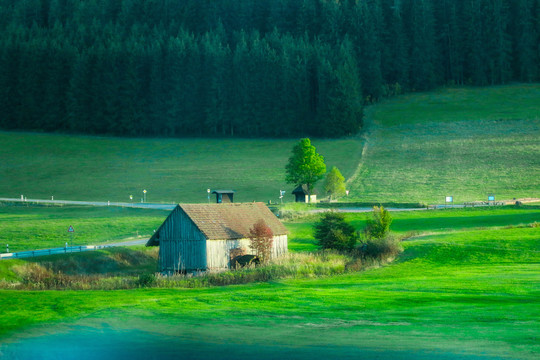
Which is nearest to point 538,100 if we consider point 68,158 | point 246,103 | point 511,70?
point 511,70

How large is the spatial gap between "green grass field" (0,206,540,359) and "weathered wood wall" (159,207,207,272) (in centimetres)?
980

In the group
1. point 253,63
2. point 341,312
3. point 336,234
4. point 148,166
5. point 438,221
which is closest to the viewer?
point 341,312

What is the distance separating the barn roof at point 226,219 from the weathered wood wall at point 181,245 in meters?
0.47

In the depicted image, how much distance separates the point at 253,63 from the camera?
126 metres

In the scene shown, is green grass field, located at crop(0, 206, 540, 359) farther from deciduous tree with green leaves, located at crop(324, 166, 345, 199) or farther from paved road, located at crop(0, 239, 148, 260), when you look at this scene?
deciduous tree with green leaves, located at crop(324, 166, 345, 199)

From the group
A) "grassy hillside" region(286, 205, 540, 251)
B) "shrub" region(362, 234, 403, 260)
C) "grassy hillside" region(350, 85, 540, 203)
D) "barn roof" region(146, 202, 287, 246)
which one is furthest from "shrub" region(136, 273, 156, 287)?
"grassy hillside" region(350, 85, 540, 203)

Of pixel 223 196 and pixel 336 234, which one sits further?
pixel 223 196

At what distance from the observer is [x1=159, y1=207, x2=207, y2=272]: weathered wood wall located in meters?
42.2

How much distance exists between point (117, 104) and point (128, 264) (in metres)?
85.9

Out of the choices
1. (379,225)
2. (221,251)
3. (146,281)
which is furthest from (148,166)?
(146,281)

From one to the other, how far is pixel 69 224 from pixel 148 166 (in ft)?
130

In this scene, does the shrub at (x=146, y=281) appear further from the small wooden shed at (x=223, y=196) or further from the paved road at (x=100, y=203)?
the small wooden shed at (x=223, y=196)

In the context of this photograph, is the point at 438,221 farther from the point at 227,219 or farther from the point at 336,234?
the point at 227,219

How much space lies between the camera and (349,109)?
116m
